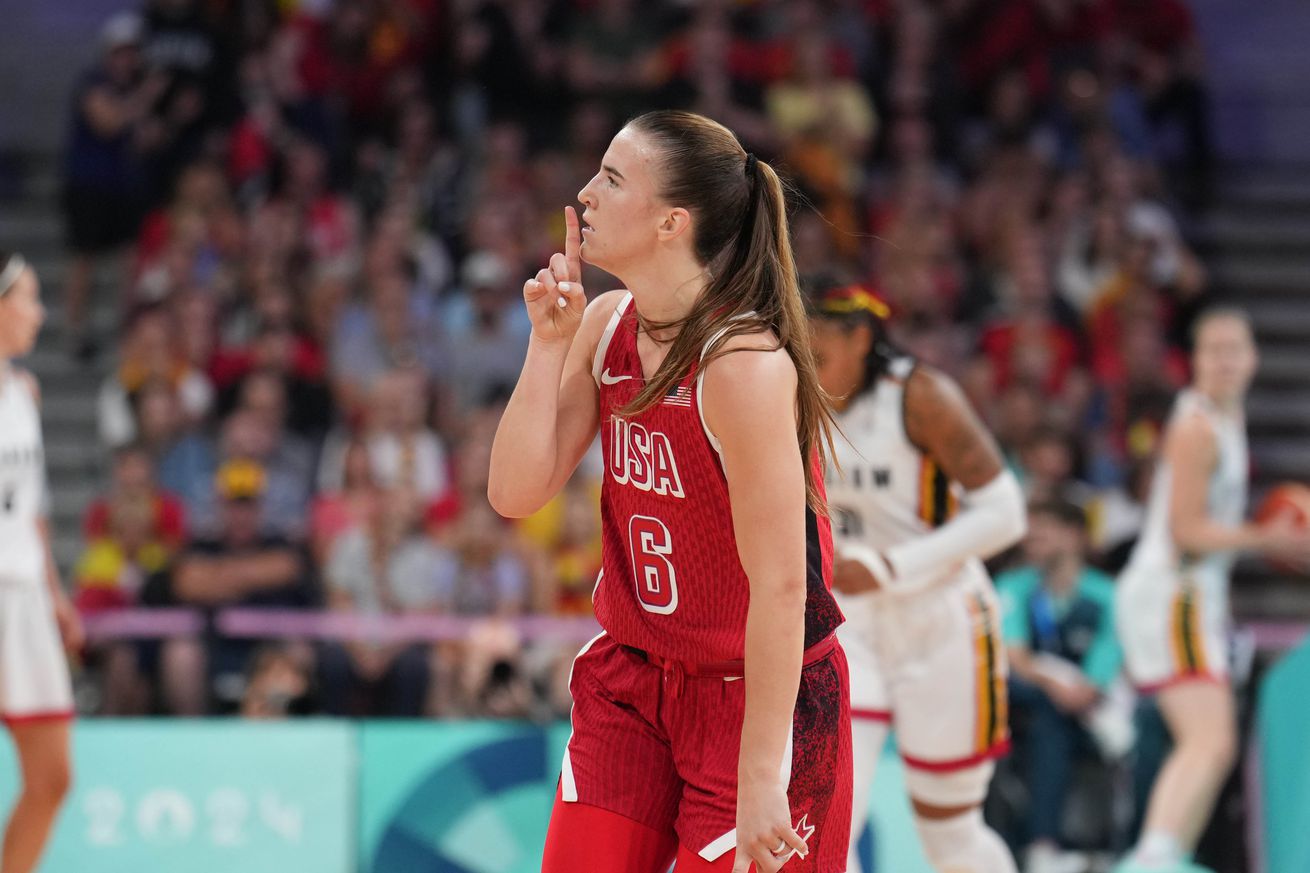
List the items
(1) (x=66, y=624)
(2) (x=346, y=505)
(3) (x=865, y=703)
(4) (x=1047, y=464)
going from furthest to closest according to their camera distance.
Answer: (2) (x=346, y=505) → (4) (x=1047, y=464) → (1) (x=66, y=624) → (3) (x=865, y=703)

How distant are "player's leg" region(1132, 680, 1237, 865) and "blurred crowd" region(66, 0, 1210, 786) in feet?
2.62

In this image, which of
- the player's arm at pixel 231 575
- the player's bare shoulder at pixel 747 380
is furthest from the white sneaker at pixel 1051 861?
the player's bare shoulder at pixel 747 380

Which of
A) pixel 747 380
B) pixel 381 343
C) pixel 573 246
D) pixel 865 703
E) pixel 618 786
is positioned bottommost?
pixel 381 343

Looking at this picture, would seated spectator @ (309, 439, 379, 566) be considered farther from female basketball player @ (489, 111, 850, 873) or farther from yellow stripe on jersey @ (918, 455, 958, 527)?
female basketball player @ (489, 111, 850, 873)

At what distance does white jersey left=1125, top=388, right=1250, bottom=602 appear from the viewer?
6418mm

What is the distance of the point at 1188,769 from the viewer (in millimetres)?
6199

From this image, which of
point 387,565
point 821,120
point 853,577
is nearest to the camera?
point 853,577

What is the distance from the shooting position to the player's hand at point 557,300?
3.32 metres

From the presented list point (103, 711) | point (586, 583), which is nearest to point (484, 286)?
point (586, 583)

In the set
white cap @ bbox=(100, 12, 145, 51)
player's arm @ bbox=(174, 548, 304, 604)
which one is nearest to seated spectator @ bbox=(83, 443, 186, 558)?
player's arm @ bbox=(174, 548, 304, 604)

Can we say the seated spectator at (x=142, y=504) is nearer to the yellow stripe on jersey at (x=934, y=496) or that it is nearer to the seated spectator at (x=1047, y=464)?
the seated spectator at (x=1047, y=464)

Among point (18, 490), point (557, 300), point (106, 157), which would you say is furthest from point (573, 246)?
point (106, 157)

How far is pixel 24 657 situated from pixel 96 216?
250 inches

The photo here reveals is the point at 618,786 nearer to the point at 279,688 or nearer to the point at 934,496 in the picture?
the point at 934,496
